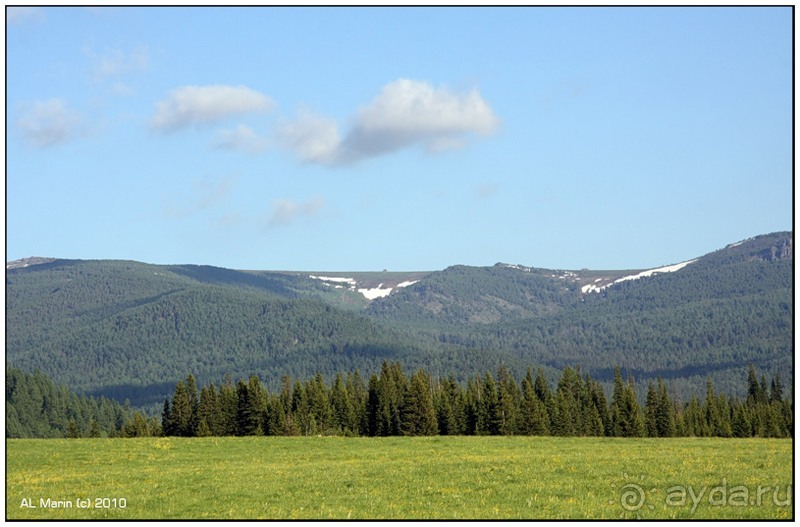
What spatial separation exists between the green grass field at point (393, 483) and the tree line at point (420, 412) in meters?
34.7

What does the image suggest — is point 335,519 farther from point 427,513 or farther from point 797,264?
point 797,264

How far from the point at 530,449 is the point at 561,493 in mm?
26433

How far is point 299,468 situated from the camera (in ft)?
155

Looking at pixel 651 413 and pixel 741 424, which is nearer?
pixel 651 413

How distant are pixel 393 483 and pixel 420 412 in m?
55.7

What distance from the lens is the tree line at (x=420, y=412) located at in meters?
95.8

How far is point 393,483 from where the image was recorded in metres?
39.9

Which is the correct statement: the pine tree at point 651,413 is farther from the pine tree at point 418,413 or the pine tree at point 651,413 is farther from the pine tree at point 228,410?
the pine tree at point 228,410

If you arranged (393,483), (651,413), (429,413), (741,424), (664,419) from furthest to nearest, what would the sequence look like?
(741,424)
(651,413)
(664,419)
(429,413)
(393,483)

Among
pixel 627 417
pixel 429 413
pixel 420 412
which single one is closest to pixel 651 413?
pixel 627 417

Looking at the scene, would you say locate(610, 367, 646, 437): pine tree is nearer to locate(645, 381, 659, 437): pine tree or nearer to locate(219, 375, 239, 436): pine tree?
locate(645, 381, 659, 437): pine tree


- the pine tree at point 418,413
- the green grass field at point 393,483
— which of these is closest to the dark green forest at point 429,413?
the pine tree at point 418,413

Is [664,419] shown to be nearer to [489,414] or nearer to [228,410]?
[489,414]

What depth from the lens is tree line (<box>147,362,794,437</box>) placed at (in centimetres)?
9581
